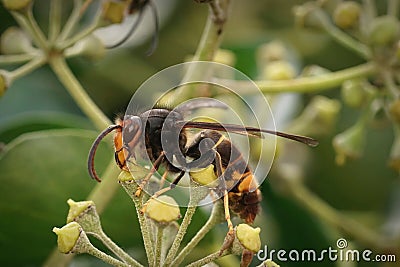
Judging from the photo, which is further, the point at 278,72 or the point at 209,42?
the point at 278,72

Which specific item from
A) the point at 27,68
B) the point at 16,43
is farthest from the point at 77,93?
the point at 16,43

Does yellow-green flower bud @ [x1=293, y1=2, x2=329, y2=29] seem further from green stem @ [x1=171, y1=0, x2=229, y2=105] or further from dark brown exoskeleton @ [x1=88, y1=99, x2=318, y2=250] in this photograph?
dark brown exoskeleton @ [x1=88, y1=99, x2=318, y2=250]

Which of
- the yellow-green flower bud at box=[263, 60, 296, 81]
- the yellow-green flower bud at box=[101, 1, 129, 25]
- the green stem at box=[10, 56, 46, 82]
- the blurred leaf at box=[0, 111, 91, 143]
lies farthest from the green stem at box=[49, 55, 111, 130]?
the yellow-green flower bud at box=[263, 60, 296, 81]

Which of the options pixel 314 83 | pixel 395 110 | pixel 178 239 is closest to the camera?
pixel 178 239

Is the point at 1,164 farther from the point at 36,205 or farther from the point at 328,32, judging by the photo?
the point at 328,32

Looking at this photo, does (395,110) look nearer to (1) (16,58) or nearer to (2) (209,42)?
(2) (209,42)

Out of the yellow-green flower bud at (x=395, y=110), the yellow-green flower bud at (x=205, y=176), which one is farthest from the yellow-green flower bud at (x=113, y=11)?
the yellow-green flower bud at (x=395, y=110)

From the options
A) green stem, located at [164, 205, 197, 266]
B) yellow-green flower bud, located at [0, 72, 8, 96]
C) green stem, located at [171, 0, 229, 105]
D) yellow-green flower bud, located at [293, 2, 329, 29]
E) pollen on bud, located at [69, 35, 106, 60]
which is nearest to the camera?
green stem, located at [164, 205, 197, 266]
